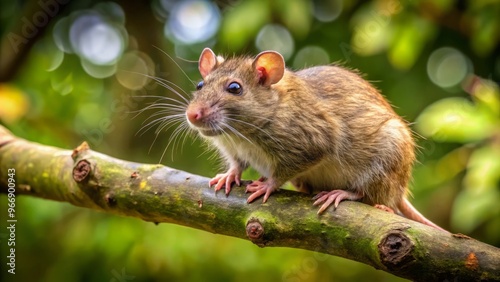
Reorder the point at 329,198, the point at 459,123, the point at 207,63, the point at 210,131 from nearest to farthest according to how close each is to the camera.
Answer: the point at 329,198, the point at 210,131, the point at 207,63, the point at 459,123

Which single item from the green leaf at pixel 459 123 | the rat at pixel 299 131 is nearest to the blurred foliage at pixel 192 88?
the green leaf at pixel 459 123

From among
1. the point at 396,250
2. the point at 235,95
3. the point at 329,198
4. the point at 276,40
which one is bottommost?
the point at 396,250

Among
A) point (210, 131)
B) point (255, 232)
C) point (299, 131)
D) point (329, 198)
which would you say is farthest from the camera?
point (299, 131)

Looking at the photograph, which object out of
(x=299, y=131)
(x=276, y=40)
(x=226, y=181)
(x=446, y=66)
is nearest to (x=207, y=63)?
(x=299, y=131)

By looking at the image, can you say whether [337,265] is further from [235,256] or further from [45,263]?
[45,263]

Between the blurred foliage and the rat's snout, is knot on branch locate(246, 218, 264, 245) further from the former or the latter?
the blurred foliage

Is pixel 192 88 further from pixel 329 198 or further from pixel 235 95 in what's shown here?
pixel 329 198

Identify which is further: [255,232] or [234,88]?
[234,88]
